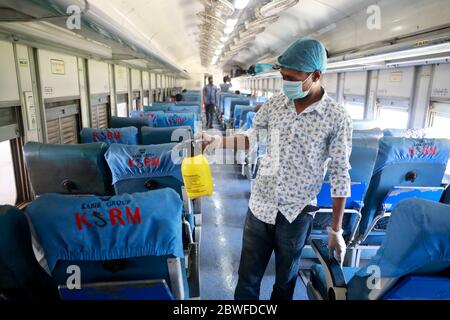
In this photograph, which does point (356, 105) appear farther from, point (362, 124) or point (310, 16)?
point (362, 124)

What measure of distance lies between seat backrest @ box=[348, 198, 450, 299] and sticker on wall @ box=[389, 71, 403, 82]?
462 cm

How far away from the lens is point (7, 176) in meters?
3.32

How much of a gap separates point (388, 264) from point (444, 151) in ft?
5.71

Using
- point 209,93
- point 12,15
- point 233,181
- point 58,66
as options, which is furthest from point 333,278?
point 209,93

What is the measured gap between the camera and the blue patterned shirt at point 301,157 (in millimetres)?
1647

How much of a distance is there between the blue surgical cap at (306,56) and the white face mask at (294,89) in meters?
0.06

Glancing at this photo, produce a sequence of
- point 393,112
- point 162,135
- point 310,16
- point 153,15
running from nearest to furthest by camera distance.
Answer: point 162,135 < point 393,112 < point 310,16 < point 153,15

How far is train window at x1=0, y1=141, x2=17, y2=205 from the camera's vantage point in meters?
3.21

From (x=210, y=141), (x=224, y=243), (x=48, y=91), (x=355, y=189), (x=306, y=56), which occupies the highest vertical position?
(x=306, y=56)

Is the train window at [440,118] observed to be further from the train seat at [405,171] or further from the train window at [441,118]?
the train seat at [405,171]

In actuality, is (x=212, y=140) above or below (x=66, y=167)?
above

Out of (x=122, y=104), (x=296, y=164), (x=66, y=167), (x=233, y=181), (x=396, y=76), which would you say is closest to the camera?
(x=296, y=164)

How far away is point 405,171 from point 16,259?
259 cm
